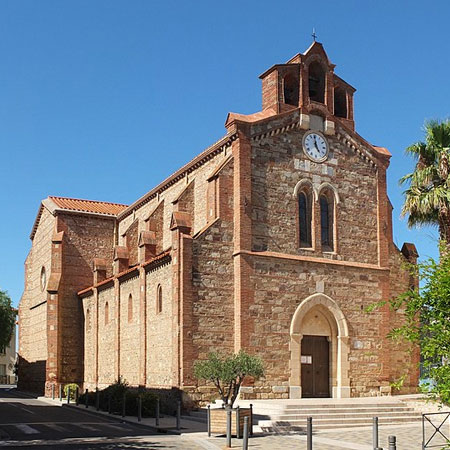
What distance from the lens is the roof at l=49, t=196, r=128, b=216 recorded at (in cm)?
4612

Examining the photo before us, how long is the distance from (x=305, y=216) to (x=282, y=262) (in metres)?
2.83

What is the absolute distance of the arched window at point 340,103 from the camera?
33125mm

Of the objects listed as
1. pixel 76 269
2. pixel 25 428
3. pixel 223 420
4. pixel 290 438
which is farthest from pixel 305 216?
pixel 76 269

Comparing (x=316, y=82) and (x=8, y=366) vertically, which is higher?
(x=316, y=82)

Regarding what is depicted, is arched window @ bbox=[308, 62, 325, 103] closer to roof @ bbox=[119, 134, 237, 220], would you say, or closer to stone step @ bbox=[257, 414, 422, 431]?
roof @ bbox=[119, 134, 237, 220]

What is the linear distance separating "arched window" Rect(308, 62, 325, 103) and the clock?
1.93 metres

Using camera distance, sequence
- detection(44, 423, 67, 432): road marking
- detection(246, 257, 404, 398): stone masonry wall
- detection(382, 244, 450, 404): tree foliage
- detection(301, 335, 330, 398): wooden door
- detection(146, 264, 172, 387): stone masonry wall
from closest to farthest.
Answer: detection(382, 244, 450, 404): tree foliage < detection(44, 423, 67, 432): road marking < detection(246, 257, 404, 398): stone masonry wall < detection(146, 264, 172, 387): stone masonry wall < detection(301, 335, 330, 398): wooden door

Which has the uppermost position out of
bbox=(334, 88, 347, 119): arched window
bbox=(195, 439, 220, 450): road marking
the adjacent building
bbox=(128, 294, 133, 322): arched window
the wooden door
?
bbox=(334, 88, 347, 119): arched window

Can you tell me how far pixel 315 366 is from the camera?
1196 inches

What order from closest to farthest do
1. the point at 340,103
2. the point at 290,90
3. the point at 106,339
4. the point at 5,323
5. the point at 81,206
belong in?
the point at 290,90
the point at 340,103
the point at 106,339
the point at 81,206
the point at 5,323

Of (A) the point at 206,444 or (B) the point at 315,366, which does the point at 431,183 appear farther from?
(A) the point at 206,444

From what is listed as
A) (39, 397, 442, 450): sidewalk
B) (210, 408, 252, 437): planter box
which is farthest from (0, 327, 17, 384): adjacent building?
(210, 408, 252, 437): planter box

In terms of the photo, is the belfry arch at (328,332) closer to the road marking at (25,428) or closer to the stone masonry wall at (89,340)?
the road marking at (25,428)

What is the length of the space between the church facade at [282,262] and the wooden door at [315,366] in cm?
5
